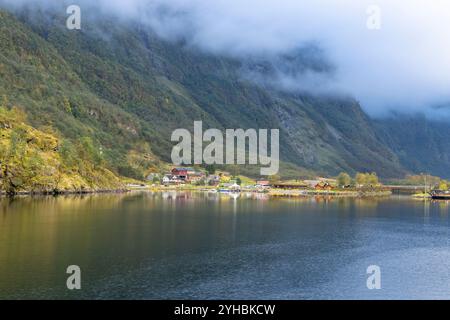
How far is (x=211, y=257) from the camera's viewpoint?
74.3m

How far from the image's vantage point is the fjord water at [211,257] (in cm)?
5638

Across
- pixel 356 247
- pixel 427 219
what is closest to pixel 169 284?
pixel 356 247

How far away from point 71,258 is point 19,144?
130m

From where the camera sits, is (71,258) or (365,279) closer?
(365,279)

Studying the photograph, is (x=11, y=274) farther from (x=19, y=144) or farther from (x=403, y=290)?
(x=19, y=144)

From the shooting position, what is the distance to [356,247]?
89.5 meters

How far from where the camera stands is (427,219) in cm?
14900

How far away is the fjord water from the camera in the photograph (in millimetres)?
56375

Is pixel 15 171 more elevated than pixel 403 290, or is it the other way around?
pixel 15 171

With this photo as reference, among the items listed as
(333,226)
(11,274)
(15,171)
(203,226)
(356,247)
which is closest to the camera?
(11,274)
